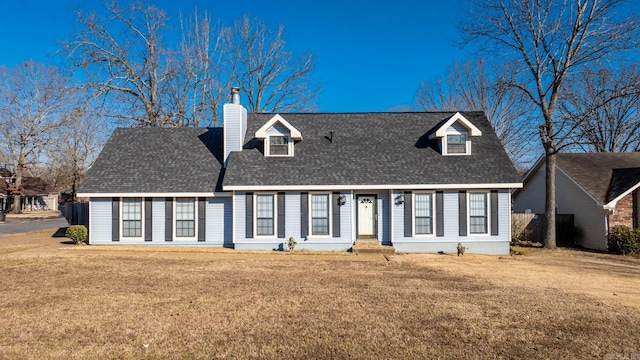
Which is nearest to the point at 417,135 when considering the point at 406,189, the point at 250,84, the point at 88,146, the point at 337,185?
the point at 406,189

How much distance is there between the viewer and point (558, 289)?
398 inches

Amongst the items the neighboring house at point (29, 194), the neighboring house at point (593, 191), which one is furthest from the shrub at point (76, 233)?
the neighboring house at point (29, 194)

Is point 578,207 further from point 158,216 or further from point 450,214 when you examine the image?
point 158,216

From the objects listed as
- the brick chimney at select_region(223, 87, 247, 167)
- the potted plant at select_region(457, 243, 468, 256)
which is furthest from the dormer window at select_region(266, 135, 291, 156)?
the potted plant at select_region(457, 243, 468, 256)

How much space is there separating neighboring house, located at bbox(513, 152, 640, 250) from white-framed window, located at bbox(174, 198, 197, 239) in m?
17.9

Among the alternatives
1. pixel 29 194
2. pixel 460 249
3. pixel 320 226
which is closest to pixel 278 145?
pixel 320 226

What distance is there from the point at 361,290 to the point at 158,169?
494 inches

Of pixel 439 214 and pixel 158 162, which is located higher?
pixel 158 162

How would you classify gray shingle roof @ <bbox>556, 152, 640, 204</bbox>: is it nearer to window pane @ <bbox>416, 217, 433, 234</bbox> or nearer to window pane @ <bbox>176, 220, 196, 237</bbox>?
window pane @ <bbox>416, 217, 433, 234</bbox>

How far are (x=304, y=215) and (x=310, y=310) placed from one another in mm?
8966

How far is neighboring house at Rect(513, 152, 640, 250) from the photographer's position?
698 inches

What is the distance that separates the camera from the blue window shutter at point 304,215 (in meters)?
16.6

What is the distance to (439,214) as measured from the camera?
1667cm

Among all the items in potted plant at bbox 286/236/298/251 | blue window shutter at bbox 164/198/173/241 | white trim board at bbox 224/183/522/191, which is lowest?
potted plant at bbox 286/236/298/251
